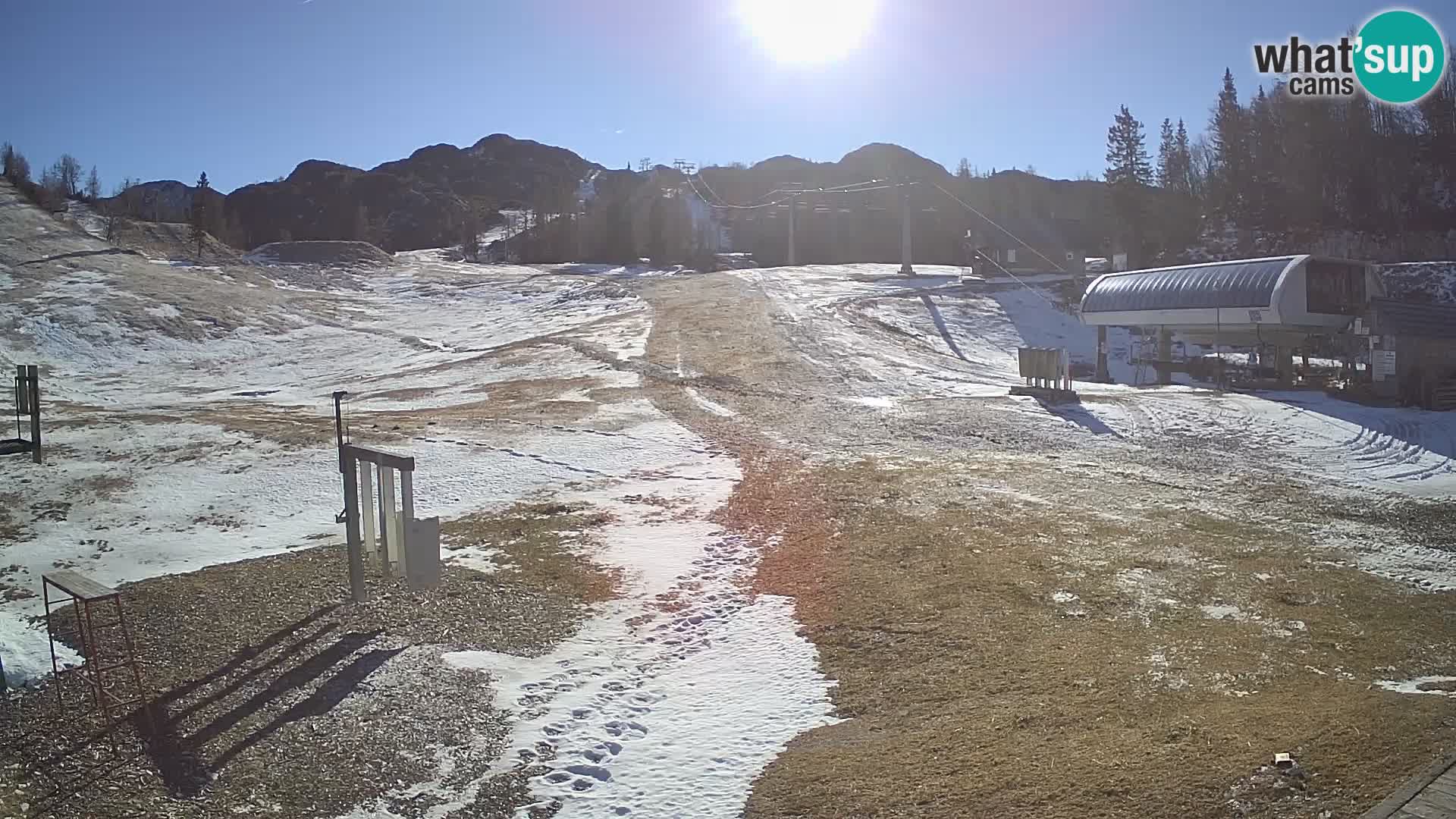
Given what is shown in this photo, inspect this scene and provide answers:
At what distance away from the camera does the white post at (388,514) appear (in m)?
9.22

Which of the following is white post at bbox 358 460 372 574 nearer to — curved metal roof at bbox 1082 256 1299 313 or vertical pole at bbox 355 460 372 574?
vertical pole at bbox 355 460 372 574

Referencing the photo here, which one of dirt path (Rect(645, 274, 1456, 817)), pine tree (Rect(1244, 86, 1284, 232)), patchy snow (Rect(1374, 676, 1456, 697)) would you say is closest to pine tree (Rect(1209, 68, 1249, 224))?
pine tree (Rect(1244, 86, 1284, 232))

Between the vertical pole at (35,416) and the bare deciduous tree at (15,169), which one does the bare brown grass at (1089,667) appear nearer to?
the vertical pole at (35,416)

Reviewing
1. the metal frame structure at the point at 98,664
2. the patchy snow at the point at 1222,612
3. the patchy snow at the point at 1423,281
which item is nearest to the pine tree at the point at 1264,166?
the patchy snow at the point at 1423,281

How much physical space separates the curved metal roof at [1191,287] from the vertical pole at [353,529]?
2451cm

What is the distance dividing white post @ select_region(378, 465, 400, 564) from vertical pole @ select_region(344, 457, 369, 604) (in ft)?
1.00

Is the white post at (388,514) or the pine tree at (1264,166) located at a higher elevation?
the pine tree at (1264,166)

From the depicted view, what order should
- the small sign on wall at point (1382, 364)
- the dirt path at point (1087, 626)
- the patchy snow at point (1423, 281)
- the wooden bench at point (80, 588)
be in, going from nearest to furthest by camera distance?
the dirt path at point (1087, 626)
the wooden bench at point (80, 588)
the small sign on wall at point (1382, 364)
the patchy snow at point (1423, 281)

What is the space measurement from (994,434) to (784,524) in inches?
355

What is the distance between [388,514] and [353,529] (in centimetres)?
44

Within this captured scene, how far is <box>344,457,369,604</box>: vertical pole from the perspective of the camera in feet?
31.1

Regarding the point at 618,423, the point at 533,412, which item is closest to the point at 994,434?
the point at 618,423

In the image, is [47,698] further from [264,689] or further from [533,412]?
[533,412]

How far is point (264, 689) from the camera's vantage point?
25.2 feet
